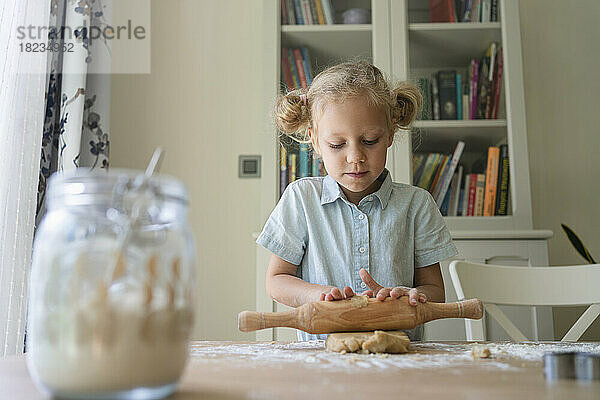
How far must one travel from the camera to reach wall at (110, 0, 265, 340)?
220 centimetres

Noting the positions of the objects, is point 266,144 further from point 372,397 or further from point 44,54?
point 372,397

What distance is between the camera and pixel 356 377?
0.53 meters

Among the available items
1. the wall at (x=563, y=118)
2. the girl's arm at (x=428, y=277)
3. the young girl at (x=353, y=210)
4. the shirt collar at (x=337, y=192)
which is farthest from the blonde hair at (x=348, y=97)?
the wall at (x=563, y=118)

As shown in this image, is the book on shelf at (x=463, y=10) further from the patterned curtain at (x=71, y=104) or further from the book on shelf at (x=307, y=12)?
the patterned curtain at (x=71, y=104)

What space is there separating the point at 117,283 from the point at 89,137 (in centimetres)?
165

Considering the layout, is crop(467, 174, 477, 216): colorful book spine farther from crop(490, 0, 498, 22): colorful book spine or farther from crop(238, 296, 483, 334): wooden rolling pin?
crop(238, 296, 483, 334): wooden rolling pin

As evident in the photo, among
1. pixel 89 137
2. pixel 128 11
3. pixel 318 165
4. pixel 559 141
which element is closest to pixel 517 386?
pixel 318 165

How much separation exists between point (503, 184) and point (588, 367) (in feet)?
5.09

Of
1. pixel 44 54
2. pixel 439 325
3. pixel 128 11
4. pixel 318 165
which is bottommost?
pixel 439 325

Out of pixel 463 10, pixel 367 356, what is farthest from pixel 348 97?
pixel 463 10

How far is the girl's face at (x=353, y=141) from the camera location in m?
1.18

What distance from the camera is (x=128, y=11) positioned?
7.57 feet

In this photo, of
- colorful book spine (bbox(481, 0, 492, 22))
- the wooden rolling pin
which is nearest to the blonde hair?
the wooden rolling pin

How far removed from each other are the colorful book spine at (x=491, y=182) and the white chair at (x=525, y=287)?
653 mm
